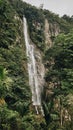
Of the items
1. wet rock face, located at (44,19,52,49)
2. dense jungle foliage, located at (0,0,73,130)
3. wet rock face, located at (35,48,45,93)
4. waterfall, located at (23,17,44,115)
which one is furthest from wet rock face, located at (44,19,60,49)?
waterfall, located at (23,17,44,115)

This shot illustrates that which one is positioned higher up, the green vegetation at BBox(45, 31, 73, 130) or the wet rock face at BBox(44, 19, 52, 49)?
the wet rock face at BBox(44, 19, 52, 49)

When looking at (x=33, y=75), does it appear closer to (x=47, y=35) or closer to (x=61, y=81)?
(x=61, y=81)

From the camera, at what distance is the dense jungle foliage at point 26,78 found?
22958 mm

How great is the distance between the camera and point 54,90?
3034 cm

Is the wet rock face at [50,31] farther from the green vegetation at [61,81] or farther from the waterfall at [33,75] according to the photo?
the green vegetation at [61,81]

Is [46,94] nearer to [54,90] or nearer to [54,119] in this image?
[54,90]

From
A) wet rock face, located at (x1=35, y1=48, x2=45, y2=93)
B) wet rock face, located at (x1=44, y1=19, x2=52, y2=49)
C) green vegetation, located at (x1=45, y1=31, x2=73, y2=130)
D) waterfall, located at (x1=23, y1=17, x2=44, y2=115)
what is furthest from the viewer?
wet rock face, located at (x1=44, y1=19, x2=52, y2=49)

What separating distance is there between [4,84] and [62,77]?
1144 cm

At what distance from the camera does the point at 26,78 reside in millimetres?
30375

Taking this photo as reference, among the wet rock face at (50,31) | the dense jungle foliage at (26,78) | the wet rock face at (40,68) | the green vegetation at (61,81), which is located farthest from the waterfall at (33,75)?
the wet rock face at (50,31)

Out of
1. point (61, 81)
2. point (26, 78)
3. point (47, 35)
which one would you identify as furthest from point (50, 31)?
point (61, 81)

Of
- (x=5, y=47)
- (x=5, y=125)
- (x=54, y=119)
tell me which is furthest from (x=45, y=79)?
(x=5, y=125)

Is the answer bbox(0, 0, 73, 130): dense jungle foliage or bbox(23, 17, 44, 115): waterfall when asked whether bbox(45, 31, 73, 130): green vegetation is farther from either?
bbox(23, 17, 44, 115): waterfall

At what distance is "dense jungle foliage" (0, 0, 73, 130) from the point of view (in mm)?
22958
